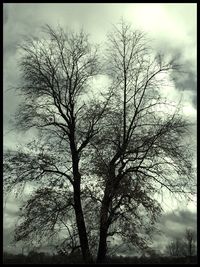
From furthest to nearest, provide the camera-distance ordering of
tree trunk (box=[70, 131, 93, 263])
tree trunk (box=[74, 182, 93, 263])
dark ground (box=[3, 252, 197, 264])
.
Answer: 1. tree trunk (box=[70, 131, 93, 263])
2. tree trunk (box=[74, 182, 93, 263])
3. dark ground (box=[3, 252, 197, 264])

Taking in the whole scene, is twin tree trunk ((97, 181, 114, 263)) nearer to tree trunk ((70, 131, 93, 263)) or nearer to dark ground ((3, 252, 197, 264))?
tree trunk ((70, 131, 93, 263))

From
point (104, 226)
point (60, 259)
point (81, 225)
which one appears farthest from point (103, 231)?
point (60, 259)

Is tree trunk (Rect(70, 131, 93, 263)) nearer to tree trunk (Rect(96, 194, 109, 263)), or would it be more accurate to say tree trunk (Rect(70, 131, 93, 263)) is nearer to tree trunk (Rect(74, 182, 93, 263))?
tree trunk (Rect(74, 182, 93, 263))

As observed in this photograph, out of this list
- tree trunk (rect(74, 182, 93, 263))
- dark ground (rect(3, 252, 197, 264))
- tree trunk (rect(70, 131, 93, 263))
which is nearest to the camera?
dark ground (rect(3, 252, 197, 264))

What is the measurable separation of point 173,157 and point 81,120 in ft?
21.2

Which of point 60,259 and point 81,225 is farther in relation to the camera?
point 81,225

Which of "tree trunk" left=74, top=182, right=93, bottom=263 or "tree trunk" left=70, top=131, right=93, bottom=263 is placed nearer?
"tree trunk" left=74, top=182, right=93, bottom=263

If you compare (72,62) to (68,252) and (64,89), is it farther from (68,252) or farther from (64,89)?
(68,252)

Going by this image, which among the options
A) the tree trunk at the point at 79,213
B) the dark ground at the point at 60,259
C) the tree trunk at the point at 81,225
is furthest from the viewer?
the tree trunk at the point at 79,213

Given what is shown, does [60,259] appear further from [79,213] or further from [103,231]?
[103,231]

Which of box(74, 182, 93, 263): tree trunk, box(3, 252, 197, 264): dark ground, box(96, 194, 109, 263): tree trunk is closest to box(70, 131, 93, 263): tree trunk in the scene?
box(74, 182, 93, 263): tree trunk

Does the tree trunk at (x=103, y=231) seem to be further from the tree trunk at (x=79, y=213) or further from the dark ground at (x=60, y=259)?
the dark ground at (x=60, y=259)

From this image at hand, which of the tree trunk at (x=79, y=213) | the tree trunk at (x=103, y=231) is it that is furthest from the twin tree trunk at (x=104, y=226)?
the tree trunk at (x=79, y=213)

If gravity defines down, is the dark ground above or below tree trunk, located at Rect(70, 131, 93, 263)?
below
